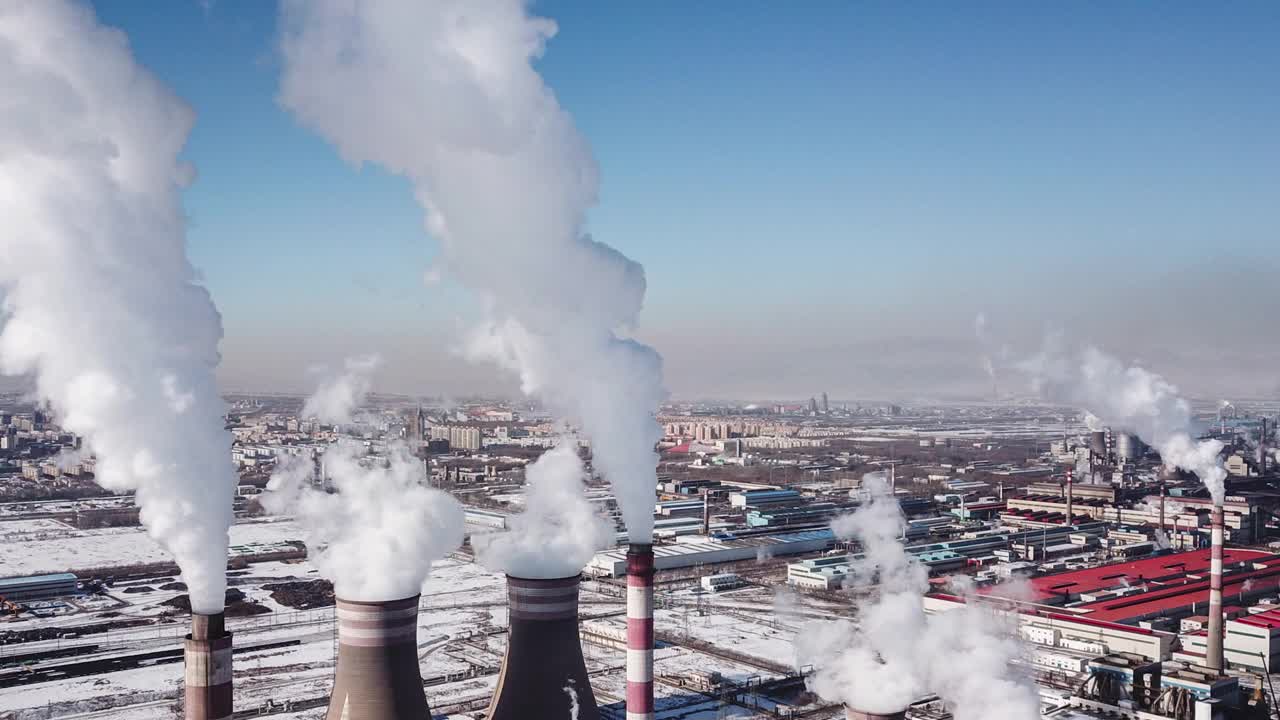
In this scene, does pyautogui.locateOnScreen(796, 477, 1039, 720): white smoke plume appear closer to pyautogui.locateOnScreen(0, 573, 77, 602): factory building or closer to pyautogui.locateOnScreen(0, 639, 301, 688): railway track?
pyautogui.locateOnScreen(0, 639, 301, 688): railway track

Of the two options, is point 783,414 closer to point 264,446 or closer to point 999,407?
point 999,407

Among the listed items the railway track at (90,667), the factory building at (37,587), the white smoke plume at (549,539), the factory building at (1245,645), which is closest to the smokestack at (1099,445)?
the factory building at (1245,645)

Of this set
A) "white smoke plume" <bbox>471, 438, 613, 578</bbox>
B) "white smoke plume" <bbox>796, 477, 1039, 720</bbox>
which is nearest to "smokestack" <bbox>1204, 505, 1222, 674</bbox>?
"white smoke plume" <bbox>796, 477, 1039, 720</bbox>

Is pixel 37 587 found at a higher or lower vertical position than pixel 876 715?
lower

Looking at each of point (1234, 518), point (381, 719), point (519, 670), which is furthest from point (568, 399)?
point (1234, 518)

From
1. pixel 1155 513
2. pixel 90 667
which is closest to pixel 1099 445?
pixel 1155 513

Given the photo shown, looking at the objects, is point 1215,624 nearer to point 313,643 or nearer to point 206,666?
point 206,666

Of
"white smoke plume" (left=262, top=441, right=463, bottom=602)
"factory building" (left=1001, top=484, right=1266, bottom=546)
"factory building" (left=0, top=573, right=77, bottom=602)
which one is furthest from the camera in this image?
"factory building" (left=1001, top=484, right=1266, bottom=546)
